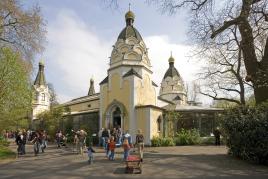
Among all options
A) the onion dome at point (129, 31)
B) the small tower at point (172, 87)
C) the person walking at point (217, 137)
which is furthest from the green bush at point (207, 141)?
the small tower at point (172, 87)

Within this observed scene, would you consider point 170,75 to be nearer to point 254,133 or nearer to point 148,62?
point 148,62

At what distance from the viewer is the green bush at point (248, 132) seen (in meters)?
17.6

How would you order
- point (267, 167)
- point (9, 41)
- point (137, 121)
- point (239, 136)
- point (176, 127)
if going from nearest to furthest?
1. point (267, 167)
2. point (239, 136)
3. point (9, 41)
4. point (137, 121)
5. point (176, 127)

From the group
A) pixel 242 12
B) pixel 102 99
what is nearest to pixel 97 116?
pixel 102 99

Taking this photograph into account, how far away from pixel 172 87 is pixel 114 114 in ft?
81.5

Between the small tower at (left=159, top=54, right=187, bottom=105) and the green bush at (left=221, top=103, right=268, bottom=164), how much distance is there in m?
37.1

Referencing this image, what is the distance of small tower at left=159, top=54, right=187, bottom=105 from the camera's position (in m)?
57.9

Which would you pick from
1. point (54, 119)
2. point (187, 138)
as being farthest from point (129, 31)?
point (54, 119)

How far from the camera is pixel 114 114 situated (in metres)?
34.6

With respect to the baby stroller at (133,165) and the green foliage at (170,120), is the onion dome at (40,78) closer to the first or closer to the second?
the green foliage at (170,120)

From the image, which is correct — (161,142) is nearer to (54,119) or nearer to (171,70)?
(54,119)

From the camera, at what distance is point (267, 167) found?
16797 mm

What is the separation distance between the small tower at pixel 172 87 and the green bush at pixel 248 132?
37119 mm

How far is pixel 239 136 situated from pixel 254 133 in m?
0.99
